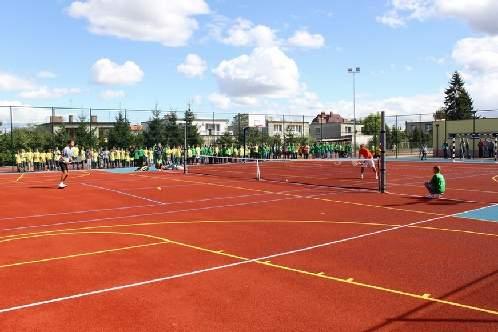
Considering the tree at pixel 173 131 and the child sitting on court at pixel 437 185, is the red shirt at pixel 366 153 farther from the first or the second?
the tree at pixel 173 131

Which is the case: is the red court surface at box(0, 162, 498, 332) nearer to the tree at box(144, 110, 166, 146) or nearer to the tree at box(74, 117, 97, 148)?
the tree at box(74, 117, 97, 148)

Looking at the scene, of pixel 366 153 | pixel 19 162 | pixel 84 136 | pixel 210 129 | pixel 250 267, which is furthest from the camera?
pixel 210 129

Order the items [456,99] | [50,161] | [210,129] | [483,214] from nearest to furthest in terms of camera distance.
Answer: [483,214] → [50,161] → [210,129] → [456,99]

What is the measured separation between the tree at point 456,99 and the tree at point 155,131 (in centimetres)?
6476

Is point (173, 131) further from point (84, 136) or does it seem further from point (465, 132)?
point (465, 132)

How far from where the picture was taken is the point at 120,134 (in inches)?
1806

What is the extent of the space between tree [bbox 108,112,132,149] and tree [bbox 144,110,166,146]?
2693 mm

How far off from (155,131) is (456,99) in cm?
6983

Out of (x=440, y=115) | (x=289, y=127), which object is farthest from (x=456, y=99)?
A: (x=289, y=127)

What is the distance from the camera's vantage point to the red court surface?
18.7 ft

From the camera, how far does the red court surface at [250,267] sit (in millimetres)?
5707

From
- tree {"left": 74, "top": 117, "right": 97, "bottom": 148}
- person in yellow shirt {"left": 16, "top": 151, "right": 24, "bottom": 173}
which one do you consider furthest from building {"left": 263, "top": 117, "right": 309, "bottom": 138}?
person in yellow shirt {"left": 16, "top": 151, "right": 24, "bottom": 173}

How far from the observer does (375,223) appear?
11.8 metres

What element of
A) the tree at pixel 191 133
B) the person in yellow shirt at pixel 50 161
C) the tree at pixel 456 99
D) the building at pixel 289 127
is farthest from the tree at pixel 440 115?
the person in yellow shirt at pixel 50 161
